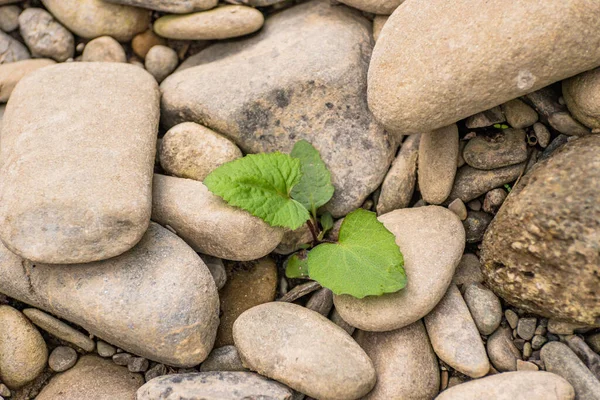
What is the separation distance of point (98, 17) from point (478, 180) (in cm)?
235

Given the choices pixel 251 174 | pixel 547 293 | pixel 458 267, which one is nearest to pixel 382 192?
pixel 458 267

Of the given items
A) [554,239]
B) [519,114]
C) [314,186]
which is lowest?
[314,186]

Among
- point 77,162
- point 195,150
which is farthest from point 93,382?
point 195,150

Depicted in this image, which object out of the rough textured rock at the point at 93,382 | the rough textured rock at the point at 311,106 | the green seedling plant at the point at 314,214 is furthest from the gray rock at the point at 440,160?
the rough textured rock at the point at 93,382

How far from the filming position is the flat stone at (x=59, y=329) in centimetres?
299

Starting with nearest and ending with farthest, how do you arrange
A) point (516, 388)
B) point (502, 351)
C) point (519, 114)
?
point (516, 388) → point (502, 351) → point (519, 114)

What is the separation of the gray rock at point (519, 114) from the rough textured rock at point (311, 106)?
2.03ft

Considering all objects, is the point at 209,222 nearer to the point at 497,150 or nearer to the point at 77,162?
the point at 77,162

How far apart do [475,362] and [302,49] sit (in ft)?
6.01

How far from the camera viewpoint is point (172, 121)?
134 inches

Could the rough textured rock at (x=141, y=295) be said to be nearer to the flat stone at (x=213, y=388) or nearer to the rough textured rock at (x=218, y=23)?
the flat stone at (x=213, y=388)

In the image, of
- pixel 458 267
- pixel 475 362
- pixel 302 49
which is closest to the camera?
pixel 475 362

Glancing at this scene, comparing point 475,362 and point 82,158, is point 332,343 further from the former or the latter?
point 82,158

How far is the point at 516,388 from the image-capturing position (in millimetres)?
2529
